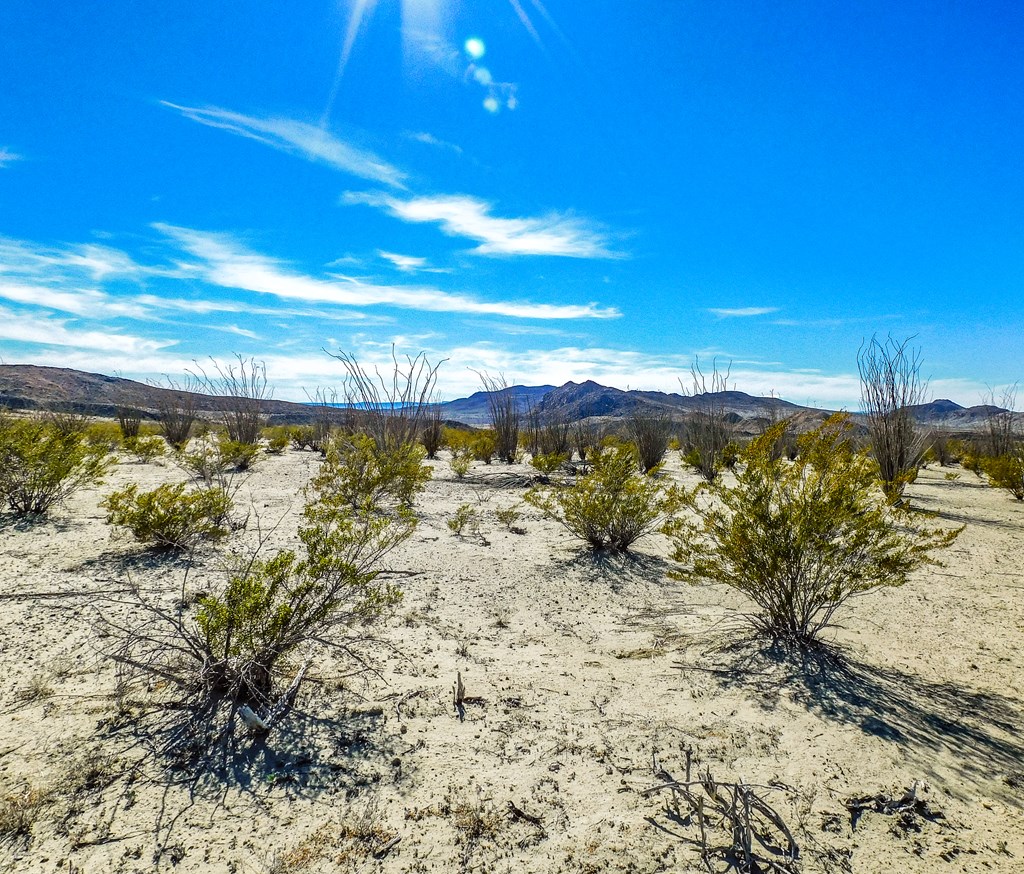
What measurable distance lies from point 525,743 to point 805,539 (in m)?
2.23

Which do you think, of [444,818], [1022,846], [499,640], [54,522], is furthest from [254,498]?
[1022,846]

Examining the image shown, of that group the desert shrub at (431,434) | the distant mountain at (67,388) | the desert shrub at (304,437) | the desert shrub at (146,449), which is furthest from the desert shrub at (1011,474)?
the distant mountain at (67,388)

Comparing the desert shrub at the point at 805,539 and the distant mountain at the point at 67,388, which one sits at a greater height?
the distant mountain at the point at 67,388

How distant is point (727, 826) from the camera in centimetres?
210

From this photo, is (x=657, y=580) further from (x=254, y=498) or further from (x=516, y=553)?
(x=254, y=498)

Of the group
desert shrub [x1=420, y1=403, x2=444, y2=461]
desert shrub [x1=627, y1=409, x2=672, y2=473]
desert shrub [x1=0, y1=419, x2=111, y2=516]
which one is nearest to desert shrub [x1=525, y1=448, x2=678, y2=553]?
desert shrub [x1=0, y1=419, x2=111, y2=516]

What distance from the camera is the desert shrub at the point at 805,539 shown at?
12.0ft

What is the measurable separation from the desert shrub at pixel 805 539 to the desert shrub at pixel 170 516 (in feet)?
15.5

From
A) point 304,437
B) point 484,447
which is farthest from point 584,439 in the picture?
point 304,437

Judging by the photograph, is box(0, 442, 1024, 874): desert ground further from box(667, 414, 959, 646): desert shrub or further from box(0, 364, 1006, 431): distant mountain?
box(0, 364, 1006, 431): distant mountain

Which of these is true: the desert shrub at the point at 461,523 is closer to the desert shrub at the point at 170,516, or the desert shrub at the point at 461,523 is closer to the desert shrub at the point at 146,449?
the desert shrub at the point at 170,516

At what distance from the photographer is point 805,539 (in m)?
3.61

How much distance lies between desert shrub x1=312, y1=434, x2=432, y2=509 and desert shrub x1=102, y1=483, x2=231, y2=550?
75.6 inches

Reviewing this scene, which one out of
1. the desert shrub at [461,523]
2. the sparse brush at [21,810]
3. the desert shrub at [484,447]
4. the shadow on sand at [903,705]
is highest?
the desert shrub at [484,447]
